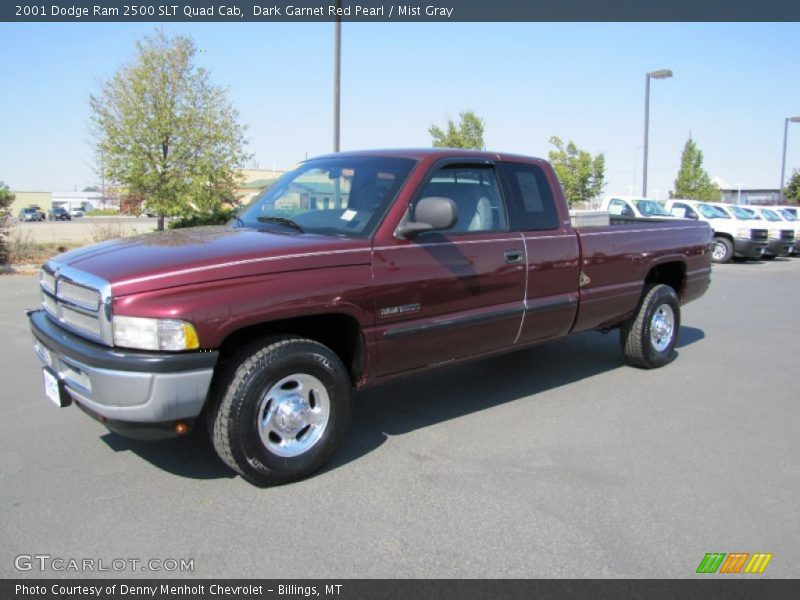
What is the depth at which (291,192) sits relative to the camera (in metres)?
4.71

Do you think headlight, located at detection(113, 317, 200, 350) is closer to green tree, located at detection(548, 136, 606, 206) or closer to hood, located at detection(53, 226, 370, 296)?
hood, located at detection(53, 226, 370, 296)

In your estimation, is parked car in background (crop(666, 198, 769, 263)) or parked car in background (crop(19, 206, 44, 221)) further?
parked car in background (crop(19, 206, 44, 221))

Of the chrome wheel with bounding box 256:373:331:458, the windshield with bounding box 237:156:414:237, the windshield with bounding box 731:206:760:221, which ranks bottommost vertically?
the chrome wheel with bounding box 256:373:331:458

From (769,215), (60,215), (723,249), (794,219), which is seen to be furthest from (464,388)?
(60,215)

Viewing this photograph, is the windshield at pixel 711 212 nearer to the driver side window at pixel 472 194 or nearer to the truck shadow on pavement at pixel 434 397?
the truck shadow on pavement at pixel 434 397

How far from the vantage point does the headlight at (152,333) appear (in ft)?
10.2

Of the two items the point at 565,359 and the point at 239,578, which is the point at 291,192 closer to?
the point at 239,578

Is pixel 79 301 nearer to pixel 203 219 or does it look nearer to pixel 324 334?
pixel 324 334

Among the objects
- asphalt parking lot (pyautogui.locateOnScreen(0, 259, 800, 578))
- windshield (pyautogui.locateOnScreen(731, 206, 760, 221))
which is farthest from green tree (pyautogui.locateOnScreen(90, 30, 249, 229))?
windshield (pyautogui.locateOnScreen(731, 206, 760, 221))

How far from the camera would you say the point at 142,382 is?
311cm

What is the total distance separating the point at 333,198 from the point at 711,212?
18557mm

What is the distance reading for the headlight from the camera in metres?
3.12
